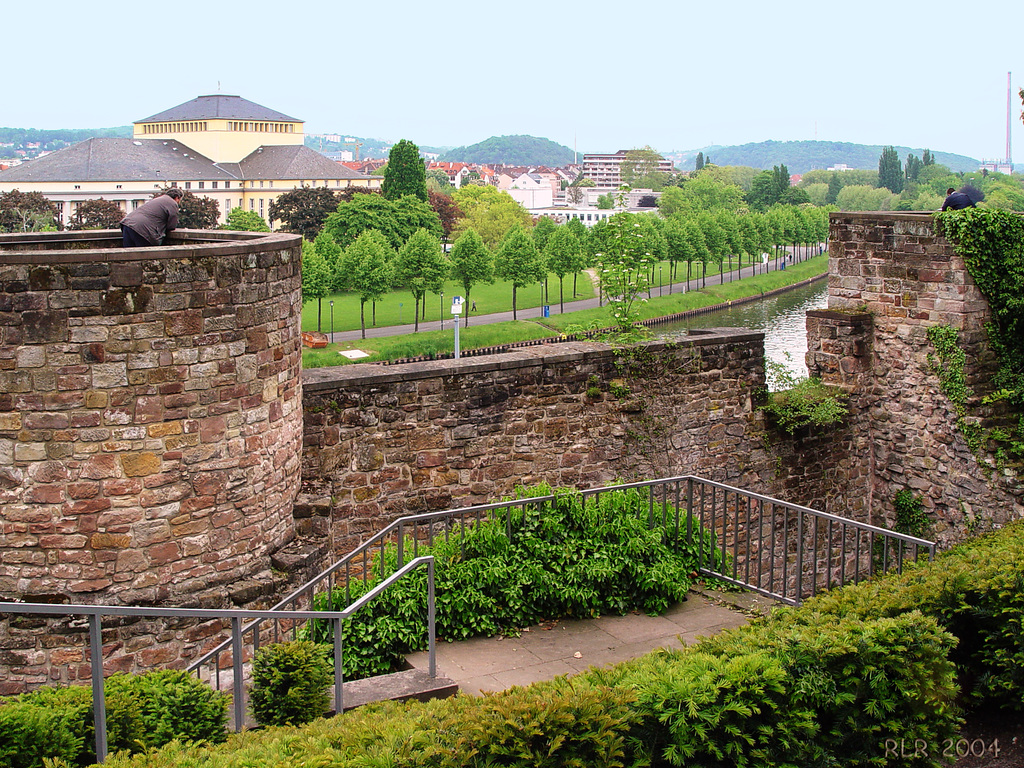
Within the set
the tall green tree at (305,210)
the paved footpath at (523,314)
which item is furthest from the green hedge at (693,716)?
the tall green tree at (305,210)

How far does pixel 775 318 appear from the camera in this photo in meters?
64.9

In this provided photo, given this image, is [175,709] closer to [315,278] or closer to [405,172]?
[315,278]

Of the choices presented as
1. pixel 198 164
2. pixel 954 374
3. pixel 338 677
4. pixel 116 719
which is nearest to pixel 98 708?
pixel 116 719

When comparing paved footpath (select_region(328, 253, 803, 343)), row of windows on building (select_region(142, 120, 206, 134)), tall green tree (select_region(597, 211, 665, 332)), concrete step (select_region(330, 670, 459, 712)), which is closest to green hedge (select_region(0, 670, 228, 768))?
concrete step (select_region(330, 670, 459, 712))

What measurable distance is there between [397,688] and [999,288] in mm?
7830

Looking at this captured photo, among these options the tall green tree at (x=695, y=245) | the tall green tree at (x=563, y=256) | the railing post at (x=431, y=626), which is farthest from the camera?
the tall green tree at (x=695, y=245)

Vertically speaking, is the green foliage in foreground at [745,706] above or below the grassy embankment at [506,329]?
above

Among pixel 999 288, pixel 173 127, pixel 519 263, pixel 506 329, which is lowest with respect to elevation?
pixel 506 329

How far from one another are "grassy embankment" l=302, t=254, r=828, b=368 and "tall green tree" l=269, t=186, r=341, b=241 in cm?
2136

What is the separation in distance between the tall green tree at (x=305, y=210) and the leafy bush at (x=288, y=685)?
95.5 m

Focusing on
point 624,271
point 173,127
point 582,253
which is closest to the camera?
point 624,271

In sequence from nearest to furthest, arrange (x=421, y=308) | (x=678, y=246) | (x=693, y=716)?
(x=693, y=716) → (x=421, y=308) → (x=678, y=246)

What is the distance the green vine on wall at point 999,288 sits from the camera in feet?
37.2

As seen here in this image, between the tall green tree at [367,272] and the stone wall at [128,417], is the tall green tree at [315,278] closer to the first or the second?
the tall green tree at [367,272]
